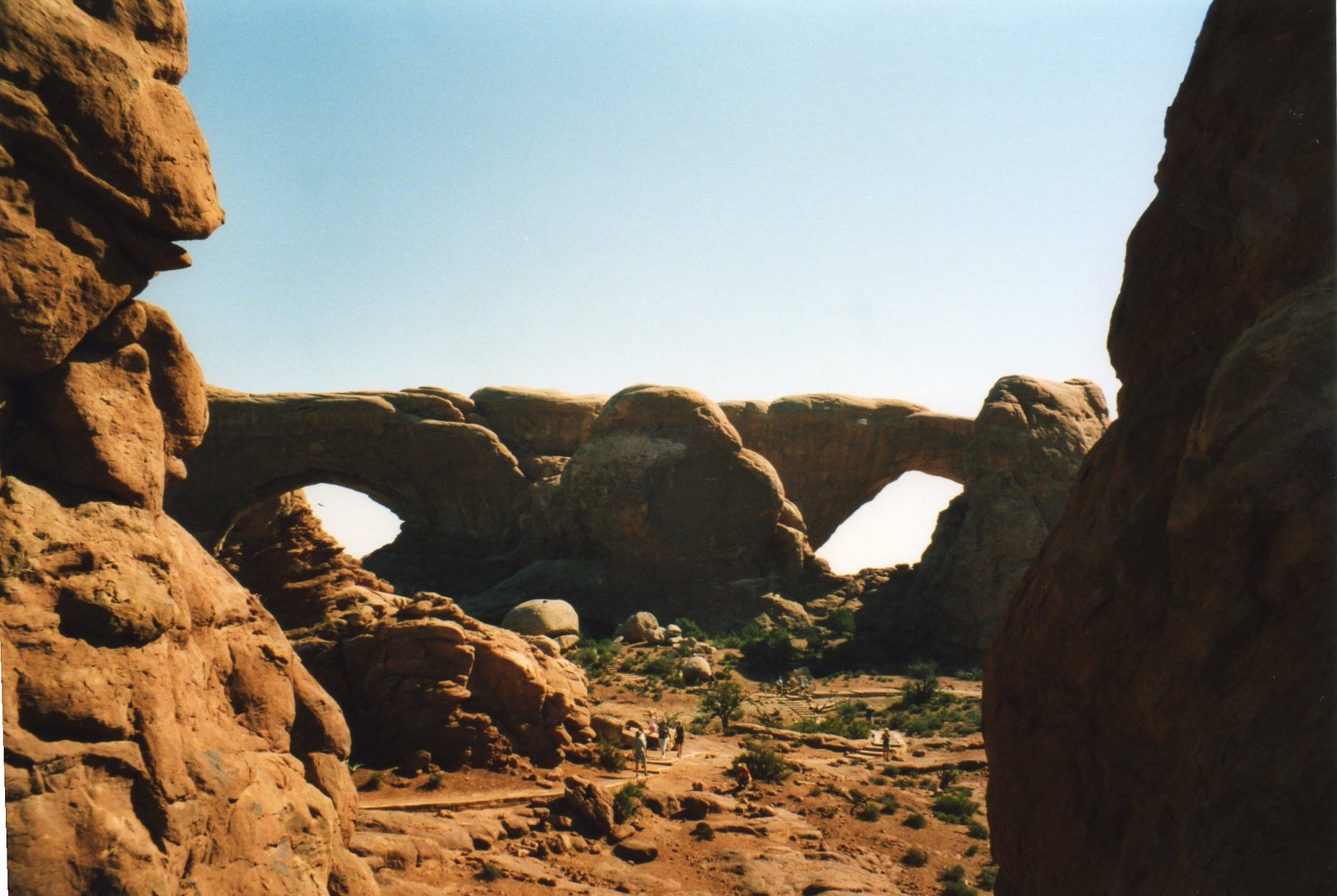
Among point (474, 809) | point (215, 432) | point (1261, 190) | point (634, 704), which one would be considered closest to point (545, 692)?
point (474, 809)

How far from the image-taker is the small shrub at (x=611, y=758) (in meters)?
17.0

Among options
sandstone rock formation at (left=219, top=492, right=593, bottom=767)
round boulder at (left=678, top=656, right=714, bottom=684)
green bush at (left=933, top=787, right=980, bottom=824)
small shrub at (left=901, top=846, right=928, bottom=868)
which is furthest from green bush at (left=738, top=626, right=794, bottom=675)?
small shrub at (left=901, top=846, right=928, bottom=868)

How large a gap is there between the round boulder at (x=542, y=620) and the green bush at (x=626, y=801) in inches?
523

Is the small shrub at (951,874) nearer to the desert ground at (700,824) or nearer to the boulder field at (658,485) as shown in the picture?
the desert ground at (700,824)

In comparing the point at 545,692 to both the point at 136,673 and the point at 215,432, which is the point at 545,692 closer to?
the point at 136,673

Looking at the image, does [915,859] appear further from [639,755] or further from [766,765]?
[639,755]

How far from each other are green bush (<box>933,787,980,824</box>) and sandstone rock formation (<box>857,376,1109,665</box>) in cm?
1306

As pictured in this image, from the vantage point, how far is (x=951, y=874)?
539 inches

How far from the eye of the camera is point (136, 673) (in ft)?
20.7

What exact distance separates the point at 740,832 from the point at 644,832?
1385 millimetres

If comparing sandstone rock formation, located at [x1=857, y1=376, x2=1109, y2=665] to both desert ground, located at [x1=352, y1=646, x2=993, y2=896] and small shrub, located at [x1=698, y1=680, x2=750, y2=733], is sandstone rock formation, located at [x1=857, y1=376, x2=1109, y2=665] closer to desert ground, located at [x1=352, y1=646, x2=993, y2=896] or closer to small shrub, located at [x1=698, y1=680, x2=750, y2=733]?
small shrub, located at [x1=698, y1=680, x2=750, y2=733]

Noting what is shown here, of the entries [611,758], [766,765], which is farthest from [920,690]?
[611,758]

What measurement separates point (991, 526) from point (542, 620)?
42.6ft

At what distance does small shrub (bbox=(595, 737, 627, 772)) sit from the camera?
17.0 metres
